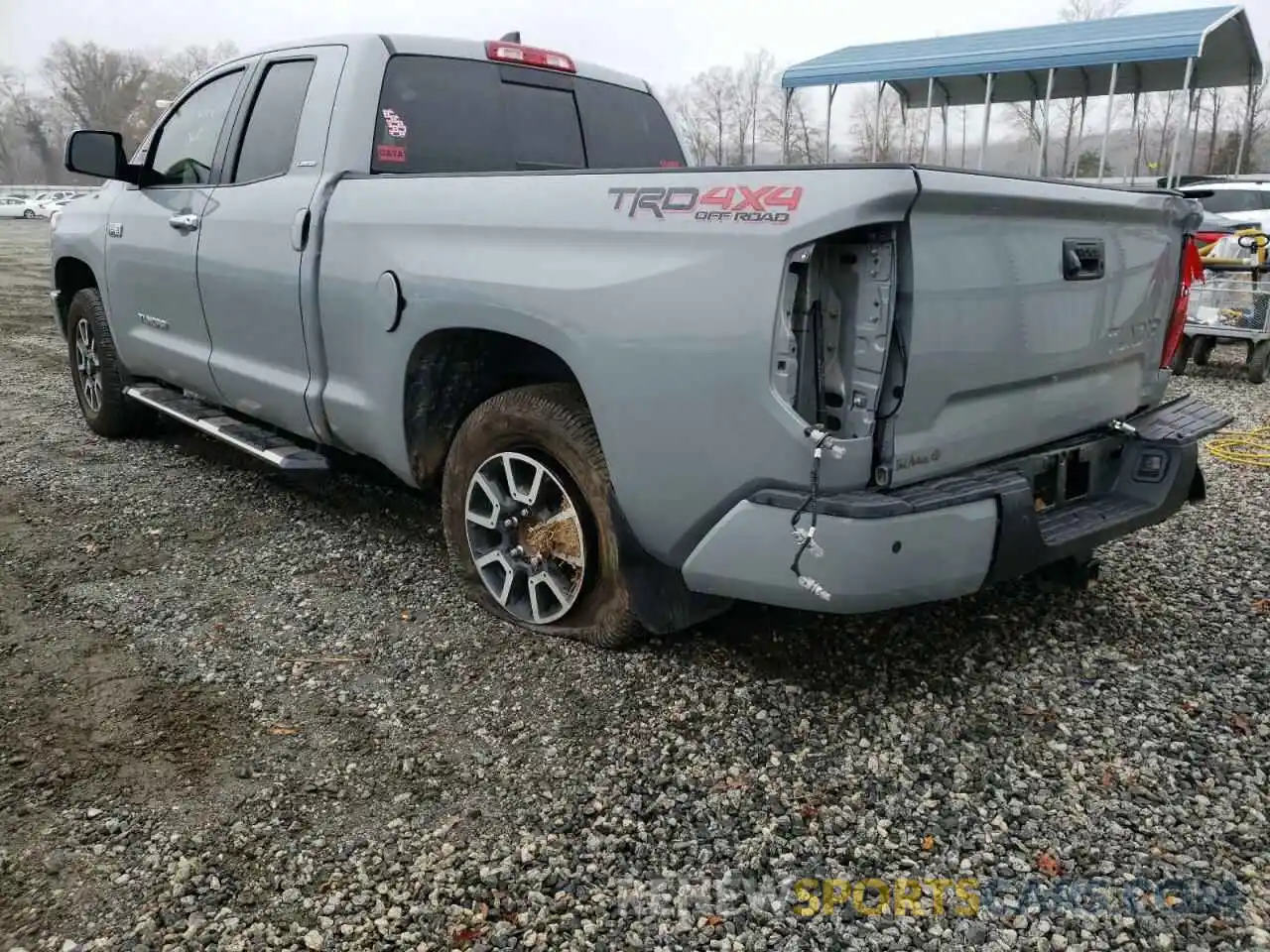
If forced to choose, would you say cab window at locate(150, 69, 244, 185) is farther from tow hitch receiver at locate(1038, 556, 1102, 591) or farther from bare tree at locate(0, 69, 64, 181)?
bare tree at locate(0, 69, 64, 181)

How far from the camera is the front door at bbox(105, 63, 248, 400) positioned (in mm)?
4469

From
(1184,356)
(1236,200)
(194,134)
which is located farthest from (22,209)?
(1184,356)

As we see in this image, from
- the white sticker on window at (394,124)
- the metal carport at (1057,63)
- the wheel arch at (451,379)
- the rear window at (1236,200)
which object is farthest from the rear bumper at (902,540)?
the metal carport at (1057,63)

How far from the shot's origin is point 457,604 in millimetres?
3617

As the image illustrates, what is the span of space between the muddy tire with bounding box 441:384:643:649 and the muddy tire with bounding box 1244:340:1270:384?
7.91 meters

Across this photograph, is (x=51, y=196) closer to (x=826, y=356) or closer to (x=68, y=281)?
(x=68, y=281)

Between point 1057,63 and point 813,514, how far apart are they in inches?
693

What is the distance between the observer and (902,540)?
2.35 metres

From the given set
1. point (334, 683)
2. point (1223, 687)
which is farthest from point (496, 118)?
point (1223, 687)

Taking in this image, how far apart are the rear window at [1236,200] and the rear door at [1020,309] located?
14.3 m

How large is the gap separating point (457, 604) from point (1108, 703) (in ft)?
7.19

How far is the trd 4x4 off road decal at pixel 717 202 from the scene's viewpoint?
2287 millimetres

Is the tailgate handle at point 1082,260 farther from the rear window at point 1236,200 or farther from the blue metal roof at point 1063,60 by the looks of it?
the blue metal roof at point 1063,60

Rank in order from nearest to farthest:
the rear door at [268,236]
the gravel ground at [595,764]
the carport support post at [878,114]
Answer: the gravel ground at [595,764] → the rear door at [268,236] → the carport support post at [878,114]
